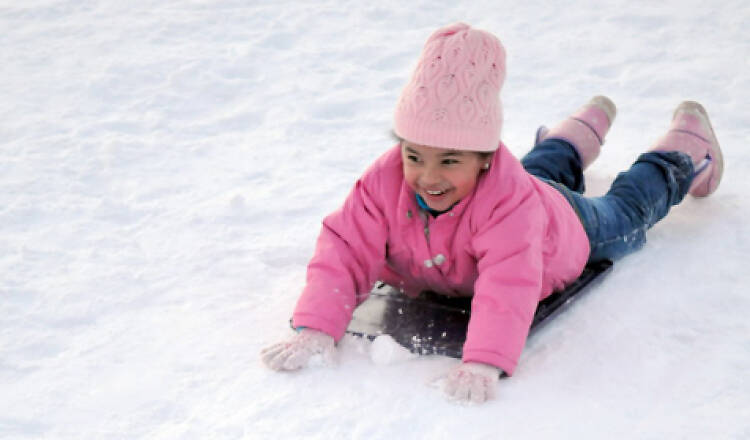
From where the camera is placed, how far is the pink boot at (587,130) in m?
2.71

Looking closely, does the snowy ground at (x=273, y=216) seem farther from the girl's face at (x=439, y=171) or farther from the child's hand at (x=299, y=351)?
the girl's face at (x=439, y=171)

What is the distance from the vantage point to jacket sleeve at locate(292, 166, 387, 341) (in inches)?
77.3

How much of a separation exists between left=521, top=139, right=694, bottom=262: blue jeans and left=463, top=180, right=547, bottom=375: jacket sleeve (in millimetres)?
381

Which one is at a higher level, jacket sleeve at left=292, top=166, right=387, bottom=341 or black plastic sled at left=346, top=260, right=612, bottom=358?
jacket sleeve at left=292, top=166, right=387, bottom=341

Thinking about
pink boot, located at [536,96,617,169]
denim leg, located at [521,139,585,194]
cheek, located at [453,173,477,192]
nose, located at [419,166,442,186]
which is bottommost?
denim leg, located at [521,139,585,194]

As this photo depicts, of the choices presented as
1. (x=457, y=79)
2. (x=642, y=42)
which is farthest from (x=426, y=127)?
(x=642, y=42)

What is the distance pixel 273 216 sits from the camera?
2721mm

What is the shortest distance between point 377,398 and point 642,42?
3129mm

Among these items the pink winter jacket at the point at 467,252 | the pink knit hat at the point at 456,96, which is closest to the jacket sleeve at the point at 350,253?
the pink winter jacket at the point at 467,252

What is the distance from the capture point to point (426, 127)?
1824 mm

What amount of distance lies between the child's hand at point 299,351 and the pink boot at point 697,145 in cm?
132

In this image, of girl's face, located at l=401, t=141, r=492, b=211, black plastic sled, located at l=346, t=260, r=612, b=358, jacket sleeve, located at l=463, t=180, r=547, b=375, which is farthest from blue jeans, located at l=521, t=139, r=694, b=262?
girl's face, located at l=401, t=141, r=492, b=211

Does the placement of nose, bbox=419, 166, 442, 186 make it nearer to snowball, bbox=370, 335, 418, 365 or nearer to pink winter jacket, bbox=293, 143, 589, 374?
pink winter jacket, bbox=293, 143, 589, 374

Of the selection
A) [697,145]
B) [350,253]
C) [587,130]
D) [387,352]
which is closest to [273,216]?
[350,253]
